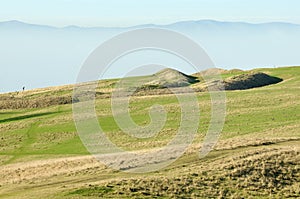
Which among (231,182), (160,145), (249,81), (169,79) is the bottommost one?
(231,182)

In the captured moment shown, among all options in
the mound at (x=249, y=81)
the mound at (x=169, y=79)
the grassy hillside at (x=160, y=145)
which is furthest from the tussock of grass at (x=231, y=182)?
the mound at (x=169, y=79)

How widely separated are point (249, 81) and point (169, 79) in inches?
582

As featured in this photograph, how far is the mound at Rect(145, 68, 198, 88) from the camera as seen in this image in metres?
91.4

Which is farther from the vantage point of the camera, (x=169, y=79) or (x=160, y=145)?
(x=169, y=79)

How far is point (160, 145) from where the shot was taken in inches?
1892

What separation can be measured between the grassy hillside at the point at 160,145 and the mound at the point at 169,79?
15.5 m

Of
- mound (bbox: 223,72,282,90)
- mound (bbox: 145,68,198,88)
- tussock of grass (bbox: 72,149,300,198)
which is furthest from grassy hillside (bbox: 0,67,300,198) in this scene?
mound (bbox: 145,68,198,88)

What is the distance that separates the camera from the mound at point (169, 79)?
9137 cm

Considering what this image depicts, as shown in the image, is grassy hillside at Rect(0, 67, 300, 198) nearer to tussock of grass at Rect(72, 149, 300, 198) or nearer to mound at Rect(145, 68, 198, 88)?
tussock of grass at Rect(72, 149, 300, 198)

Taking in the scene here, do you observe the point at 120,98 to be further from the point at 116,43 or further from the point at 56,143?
the point at 116,43

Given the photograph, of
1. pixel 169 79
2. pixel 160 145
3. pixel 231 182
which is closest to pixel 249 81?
pixel 169 79

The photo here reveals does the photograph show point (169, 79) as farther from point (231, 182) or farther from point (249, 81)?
point (231, 182)

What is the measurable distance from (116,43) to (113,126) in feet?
97.3

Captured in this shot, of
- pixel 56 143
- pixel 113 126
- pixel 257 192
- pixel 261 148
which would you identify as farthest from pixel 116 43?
pixel 113 126
